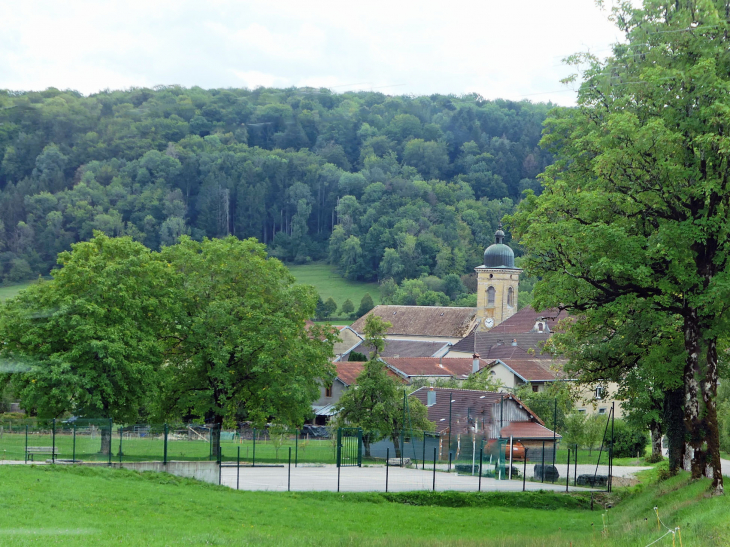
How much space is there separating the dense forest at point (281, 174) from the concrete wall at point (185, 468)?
285 ft

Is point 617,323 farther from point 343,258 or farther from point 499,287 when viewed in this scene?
point 343,258

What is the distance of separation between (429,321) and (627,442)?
6088 cm

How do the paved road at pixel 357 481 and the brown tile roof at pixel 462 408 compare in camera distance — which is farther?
the brown tile roof at pixel 462 408

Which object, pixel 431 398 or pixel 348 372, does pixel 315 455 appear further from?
pixel 348 372

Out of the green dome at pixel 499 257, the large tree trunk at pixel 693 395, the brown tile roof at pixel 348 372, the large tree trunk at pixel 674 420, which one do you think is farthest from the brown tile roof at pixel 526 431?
the green dome at pixel 499 257

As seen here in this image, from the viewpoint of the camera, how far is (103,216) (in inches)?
5148

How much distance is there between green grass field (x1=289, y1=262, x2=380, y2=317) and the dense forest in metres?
2.82

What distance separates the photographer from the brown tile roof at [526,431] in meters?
45.2

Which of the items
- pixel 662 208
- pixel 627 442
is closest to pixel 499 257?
pixel 627 442

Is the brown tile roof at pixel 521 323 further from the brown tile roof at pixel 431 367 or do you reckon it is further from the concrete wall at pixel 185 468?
the concrete wall at pixel 185 468

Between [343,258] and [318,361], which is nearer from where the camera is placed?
[318,361]

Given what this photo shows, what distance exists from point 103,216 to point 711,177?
119742 millimetres

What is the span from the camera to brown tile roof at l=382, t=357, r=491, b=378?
69.2 meters

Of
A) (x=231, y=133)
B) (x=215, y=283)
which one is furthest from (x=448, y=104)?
(x=215, y=283)
